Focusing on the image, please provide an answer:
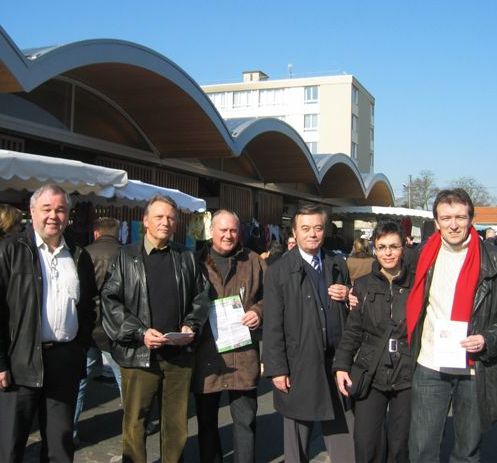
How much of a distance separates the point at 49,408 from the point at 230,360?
3.89ft

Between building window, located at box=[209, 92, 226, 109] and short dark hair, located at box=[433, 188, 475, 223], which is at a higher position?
building window, located at box=[209, 92, 226, 109]

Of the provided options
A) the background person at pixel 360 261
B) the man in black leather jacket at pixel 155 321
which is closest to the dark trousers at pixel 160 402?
the man in black leather jacket at pixel 155 321

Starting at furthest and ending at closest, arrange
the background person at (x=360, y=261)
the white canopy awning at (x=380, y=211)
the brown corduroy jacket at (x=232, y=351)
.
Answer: the white canopy awning at (x=380, y=211)
the background person at (x=360, y=261)
the brown corduroy jacket at (x=232, y=351)

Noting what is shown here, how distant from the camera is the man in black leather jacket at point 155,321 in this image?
3588 millimetres

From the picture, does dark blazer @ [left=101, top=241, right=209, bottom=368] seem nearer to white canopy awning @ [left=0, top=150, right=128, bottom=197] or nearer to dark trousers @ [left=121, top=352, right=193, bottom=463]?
dark trousers @ [left=121, top=352, right=193, bottom=463]

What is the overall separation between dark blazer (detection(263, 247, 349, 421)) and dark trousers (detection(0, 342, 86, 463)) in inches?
46.7

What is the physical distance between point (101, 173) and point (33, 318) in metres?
3.64

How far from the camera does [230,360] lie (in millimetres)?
3939

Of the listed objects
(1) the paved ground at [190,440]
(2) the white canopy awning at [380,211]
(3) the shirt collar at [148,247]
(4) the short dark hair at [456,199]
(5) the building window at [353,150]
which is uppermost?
(5) the building window at [353,150]

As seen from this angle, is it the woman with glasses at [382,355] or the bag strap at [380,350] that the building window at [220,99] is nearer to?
the woman with glasses at [382,355]

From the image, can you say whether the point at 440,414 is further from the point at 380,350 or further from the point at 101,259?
the point at 101,259

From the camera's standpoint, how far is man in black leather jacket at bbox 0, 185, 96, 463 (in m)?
3.25

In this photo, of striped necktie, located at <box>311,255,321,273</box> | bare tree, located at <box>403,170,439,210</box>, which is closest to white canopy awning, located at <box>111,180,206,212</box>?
striped necktie, located at <box>311,255,321,273</box>

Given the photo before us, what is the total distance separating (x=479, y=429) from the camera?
313 centimetres
